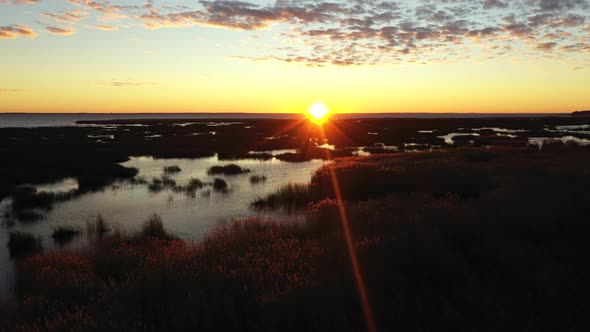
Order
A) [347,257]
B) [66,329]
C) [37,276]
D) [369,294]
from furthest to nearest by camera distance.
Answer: [37,276], [347,257], [369,294], [66,329]

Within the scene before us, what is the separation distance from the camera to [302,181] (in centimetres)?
2334

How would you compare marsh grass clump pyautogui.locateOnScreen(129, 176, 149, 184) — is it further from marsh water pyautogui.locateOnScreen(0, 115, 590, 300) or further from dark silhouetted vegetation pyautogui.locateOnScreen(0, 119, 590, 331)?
dark silhouetted vegetation pyautogui.locateOnScreen(0, 119, 590, 331)

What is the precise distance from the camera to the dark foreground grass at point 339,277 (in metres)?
5.78

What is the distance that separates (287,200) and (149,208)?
6.00 meters

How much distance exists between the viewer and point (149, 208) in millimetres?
17062

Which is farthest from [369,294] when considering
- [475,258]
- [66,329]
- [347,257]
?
[66,329]

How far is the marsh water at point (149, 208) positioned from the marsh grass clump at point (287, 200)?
655mm

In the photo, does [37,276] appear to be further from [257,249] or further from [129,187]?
[129,187]

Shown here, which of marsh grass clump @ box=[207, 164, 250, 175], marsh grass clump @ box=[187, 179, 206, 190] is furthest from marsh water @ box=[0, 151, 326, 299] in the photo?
marsh grass clump @ box=[207, 164, 250, 175]

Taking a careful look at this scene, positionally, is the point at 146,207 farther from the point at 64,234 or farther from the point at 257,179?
the point at 257,179

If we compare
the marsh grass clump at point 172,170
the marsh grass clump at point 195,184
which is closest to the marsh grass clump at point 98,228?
the marsh grass clump at point 195,184

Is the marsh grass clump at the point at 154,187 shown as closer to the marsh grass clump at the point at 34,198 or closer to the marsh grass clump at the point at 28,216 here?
the marsh grass clump at the point at 34,198

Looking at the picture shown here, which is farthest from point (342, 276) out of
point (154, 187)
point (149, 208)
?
point (154, 187)

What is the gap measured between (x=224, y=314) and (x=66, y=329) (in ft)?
7.54
